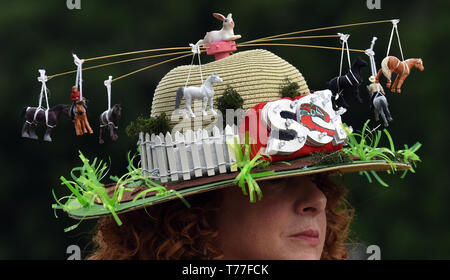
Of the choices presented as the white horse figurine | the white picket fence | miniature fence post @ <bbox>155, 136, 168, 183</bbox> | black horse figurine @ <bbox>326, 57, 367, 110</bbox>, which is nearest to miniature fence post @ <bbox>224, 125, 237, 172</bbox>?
the white picket fence

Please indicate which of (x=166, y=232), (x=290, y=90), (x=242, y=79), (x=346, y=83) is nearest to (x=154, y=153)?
(x=166, y=232)

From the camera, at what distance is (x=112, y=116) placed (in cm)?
278

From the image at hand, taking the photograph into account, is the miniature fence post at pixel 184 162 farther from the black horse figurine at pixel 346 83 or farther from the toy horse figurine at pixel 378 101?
the toy horse figurine at pixel 378 101

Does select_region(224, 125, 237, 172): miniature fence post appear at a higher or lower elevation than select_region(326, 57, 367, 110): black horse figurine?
lower

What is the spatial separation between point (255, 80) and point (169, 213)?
0.49 m

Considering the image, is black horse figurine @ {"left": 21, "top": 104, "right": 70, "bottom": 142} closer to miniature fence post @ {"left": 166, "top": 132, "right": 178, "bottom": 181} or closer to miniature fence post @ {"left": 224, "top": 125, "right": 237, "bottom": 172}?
miniature fence post @ {"left": 166, "top": 132, "right": 178, "bottom": 181}

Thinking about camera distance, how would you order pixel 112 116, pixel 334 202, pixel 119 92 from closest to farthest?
1. pixel 112 116
2. pixel 334 202
3. pixel 119 92

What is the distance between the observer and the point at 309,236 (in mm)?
2588

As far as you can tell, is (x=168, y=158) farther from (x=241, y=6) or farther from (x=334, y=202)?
(x=241, y=6)

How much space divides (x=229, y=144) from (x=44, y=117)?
66 centimetres

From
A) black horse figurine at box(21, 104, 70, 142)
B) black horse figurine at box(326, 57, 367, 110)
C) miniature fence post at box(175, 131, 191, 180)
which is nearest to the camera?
miniature fence post at box(175, 131, 191, 180)

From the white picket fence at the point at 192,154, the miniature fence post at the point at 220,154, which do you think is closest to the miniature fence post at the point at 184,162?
the white picket fence at the point at 192,154

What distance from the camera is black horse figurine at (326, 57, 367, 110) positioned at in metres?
2.64
